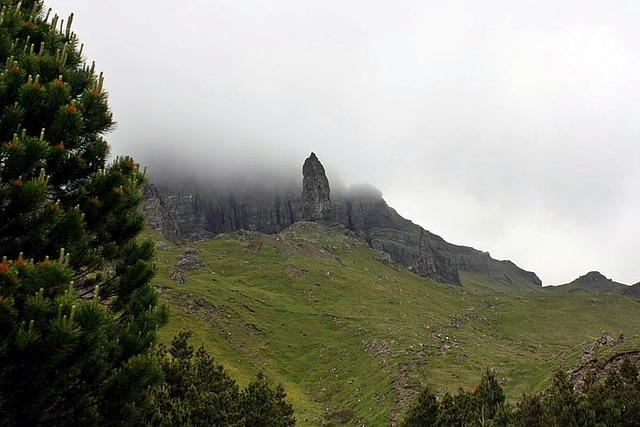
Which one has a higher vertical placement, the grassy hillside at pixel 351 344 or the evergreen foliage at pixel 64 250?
the evergreen foliage at pixel 64 250

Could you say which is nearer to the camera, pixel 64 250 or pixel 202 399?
pixel 64 250

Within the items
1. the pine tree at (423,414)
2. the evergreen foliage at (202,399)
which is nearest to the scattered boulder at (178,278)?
the evergreen foliage at (202,399)

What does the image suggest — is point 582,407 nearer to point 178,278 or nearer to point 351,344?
point 351,344

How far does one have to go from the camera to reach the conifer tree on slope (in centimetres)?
1003

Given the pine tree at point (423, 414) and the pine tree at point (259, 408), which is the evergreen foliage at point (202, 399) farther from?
the pine tree at point (423, 414)

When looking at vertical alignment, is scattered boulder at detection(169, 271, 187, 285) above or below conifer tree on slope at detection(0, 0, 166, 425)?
below

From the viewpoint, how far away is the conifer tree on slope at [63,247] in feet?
32.9

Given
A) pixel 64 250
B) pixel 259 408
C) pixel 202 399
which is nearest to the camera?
pixel 64 250

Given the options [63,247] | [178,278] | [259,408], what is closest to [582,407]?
[63,247]

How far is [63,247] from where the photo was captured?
13.3 metres

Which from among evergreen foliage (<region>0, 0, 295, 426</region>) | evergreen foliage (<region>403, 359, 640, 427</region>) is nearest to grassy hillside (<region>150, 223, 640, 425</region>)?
evergreen foliage (<region>403, 359, 640, 427</region>)

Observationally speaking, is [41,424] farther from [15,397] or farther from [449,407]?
[449,407]

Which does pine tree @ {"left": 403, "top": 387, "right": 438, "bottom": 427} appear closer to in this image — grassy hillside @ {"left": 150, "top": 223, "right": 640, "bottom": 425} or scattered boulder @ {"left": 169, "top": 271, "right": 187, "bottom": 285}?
grassy hillside @ {"left": 150, "top": 223, "right": 640, "bottom": 425}

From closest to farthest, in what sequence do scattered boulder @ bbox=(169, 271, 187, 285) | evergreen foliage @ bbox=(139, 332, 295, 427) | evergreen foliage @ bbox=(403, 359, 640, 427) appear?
1. evergreen foliage @ bbox=(403, 359, 640, 427)
2. evergreen foliage @ bbox=(139, 332, 295, 427)
3. scattered boulder @ bbox=(169, 271, 187, 285)
